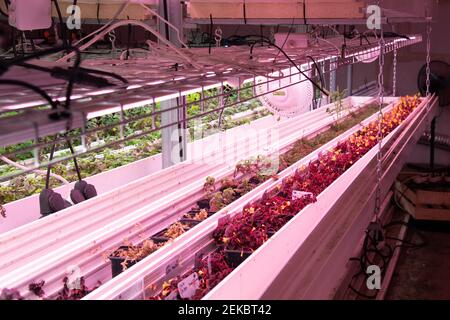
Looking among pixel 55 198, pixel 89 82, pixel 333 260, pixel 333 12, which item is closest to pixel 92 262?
pixel 55 198

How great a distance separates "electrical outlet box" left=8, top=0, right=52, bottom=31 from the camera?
1.43 m

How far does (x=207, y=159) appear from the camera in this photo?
342cm

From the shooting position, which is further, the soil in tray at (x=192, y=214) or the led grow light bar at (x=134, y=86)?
the soil in tray at (x=192, y=214)

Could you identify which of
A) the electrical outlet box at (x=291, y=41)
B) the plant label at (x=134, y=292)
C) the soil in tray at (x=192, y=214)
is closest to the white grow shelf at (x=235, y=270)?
the plant label at (x=134, y=292)

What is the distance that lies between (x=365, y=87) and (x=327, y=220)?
252 inches

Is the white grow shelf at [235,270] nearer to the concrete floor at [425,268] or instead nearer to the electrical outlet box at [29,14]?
the electrical outlet box at [29,14]

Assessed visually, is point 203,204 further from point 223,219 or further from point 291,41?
point 291,41

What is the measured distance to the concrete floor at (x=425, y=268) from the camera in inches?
164

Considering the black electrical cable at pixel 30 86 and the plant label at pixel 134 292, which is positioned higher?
the black electrical cable at pixel 30 86

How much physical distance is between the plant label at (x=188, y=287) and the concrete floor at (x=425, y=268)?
8.18 feet

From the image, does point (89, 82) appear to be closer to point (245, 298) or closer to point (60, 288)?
point (245, 298)

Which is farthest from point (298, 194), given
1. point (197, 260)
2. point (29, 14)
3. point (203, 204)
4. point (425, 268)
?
point (425, 268)

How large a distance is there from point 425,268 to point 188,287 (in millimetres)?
3336

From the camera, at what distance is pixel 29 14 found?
4.75ft
